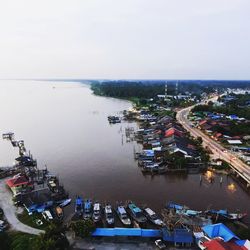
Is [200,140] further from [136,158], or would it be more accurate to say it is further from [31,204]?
[31,204]

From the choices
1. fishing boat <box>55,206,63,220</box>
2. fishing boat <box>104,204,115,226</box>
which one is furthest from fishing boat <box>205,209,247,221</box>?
fishing boat <box>55,206,63,220</box>

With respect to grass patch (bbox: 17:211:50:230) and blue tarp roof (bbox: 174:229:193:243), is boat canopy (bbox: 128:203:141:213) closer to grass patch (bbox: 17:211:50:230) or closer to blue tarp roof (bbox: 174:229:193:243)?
blue tarp roof (bbox: 174:229:193:243)

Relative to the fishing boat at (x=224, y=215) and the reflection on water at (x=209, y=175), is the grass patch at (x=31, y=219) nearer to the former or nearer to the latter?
the fishing boat at (x=224, y=215)

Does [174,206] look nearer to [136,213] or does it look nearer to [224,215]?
[136,213]

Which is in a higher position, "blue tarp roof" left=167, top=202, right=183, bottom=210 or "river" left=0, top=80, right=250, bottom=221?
"blue tarp roof" left=167, top=202, right=183, bottom=210

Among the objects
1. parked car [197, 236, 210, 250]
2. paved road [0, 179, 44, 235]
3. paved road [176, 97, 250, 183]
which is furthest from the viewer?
paved road [176, 97, 250, 183]

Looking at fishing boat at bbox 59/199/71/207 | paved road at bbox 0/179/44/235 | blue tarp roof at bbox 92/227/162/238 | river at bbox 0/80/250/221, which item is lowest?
river at bbox 0/80/250/221

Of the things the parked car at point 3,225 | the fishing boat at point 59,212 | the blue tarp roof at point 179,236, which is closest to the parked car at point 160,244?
the blue tarp roof at point 179,236

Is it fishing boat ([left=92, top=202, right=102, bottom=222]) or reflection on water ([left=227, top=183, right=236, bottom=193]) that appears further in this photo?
reflection on water ([left=227, top=183, right=236, bottom=193])
